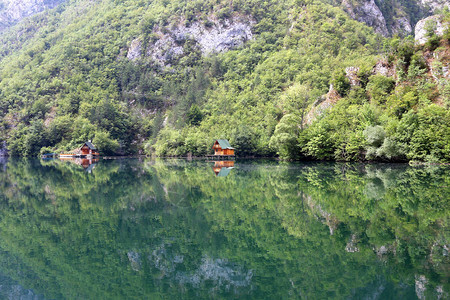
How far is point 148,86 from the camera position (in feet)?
388

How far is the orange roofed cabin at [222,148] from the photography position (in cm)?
6619

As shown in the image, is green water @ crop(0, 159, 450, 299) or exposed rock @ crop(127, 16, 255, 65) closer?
green water @ crop(0, 159, 450, 299)

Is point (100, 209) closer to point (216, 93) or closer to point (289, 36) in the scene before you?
point (216, 93)

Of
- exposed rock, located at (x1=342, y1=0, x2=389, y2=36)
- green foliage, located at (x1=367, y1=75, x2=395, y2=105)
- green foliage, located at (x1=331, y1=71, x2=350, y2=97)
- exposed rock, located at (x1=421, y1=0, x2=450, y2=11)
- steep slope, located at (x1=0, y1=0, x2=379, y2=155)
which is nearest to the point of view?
green foliage, located at (x1=367, y1=75, x2=395, y2=105)

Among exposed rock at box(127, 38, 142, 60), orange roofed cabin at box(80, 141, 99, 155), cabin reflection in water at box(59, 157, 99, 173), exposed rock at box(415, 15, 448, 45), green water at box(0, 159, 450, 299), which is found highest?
exposed rock at box(127, 38, 142, 60)

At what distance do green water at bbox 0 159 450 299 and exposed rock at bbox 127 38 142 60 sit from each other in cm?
12017

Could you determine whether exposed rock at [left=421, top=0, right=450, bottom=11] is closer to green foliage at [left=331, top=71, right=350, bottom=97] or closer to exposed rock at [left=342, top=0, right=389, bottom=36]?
exposed rock at [left=342, top=0, right=389, bottom=36]

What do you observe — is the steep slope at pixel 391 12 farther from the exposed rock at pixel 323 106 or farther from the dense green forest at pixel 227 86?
the exposed rock at pixel 323 106

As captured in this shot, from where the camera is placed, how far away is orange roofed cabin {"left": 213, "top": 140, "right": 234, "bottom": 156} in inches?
2606

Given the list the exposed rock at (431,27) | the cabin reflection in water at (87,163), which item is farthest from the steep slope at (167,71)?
the exposed rock at (431,27)

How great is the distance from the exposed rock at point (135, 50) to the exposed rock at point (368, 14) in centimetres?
7875

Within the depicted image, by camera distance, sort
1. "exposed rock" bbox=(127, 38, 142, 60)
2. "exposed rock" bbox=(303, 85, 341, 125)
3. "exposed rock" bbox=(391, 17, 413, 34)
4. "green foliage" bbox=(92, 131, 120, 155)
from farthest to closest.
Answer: "exposed rock" bbox=(127, 38, 142, 60)
"exposed rock" bbox=(391, 17, 413, 34)
"green foliage" bbox=(92, 131, 120, 155)
"exposed rock" bbox=(303, 85, 341, 125)

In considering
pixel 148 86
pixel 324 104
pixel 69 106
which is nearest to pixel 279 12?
pixel 148 86

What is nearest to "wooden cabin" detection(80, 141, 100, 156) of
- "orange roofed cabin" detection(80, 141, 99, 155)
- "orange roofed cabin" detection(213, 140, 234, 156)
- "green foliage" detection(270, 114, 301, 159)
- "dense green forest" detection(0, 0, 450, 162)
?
"orange roofed cabin" detection(80, 141, 99, 155)
